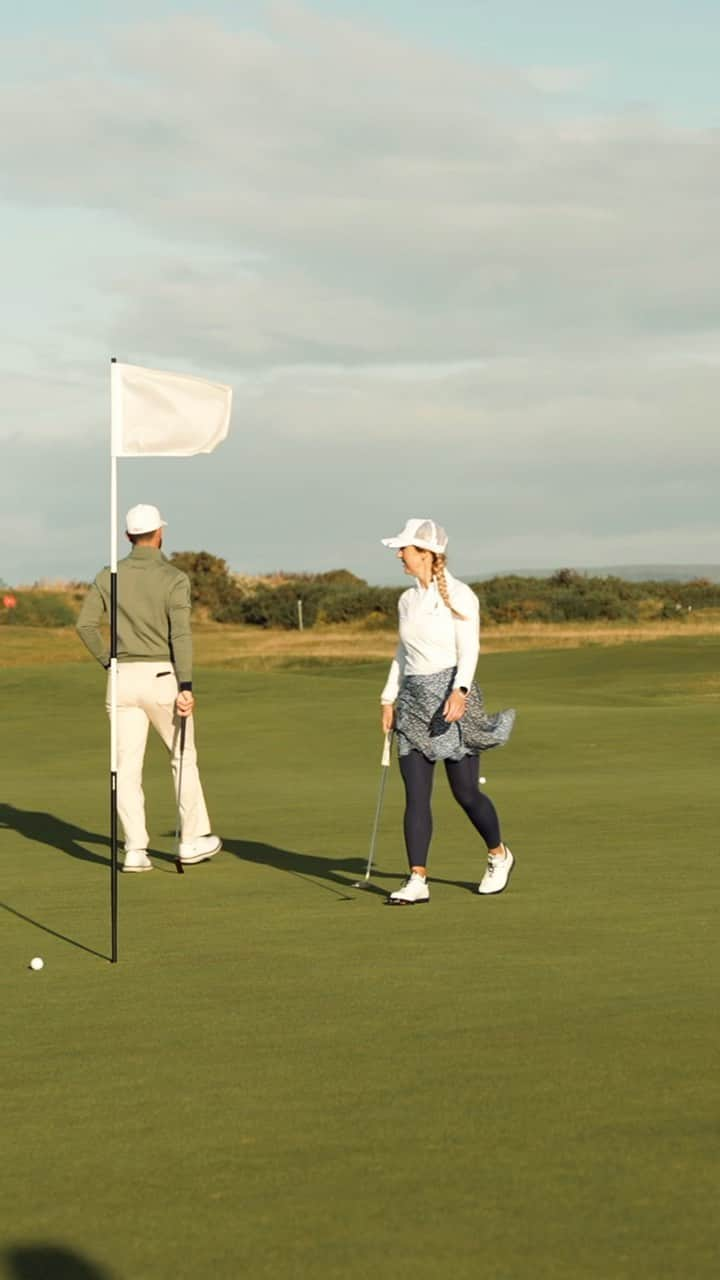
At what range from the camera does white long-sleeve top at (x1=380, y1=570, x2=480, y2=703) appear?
441 inches

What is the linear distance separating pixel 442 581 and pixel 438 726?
0.85 meters

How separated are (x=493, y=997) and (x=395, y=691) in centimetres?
375

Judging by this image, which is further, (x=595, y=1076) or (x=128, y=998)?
(x=128, y=998)

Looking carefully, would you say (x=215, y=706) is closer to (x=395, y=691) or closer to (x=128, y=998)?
(x=395, y=691)

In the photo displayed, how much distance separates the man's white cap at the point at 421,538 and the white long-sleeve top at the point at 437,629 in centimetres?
26

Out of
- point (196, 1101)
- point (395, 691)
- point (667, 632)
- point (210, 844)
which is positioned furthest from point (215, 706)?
point (667, 632)

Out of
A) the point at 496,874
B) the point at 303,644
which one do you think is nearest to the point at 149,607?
the point at 496,874

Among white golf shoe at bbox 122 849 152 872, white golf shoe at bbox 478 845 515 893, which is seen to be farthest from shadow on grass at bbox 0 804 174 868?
white golf shoe at bbox 478 845 515 893

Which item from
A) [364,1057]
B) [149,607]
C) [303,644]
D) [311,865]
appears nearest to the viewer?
[364,1057]

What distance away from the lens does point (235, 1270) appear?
4.58m

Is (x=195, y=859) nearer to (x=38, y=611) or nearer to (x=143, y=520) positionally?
(x=143, y=520)

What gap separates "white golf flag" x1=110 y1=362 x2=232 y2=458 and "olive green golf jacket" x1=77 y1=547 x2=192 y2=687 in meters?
2.62

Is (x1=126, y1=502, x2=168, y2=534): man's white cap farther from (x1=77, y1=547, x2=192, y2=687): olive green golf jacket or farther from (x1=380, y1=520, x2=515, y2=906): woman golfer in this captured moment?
(x1=380, y1=520, x2=515, y2=906): woman golfer

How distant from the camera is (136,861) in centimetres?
1328
